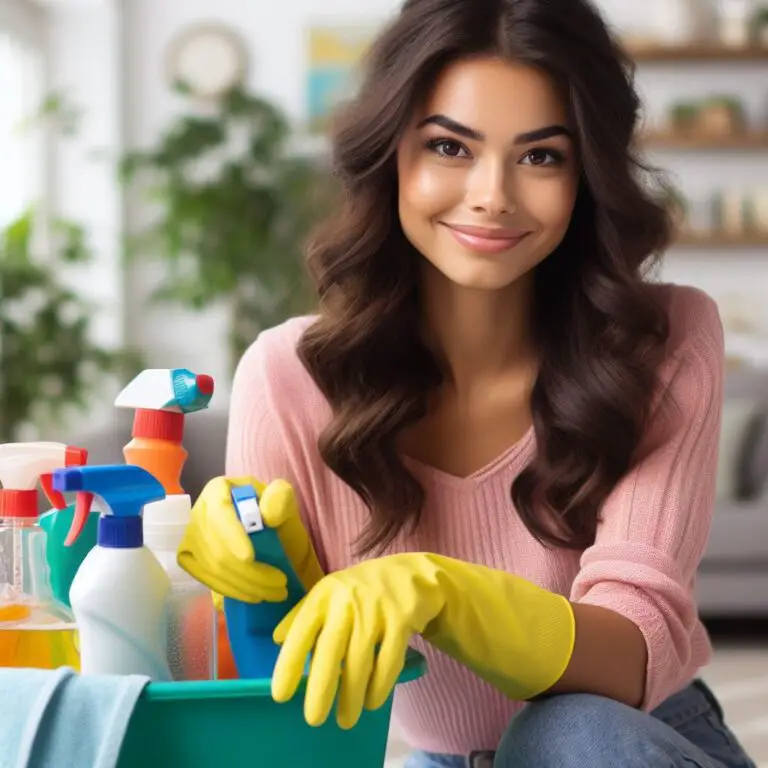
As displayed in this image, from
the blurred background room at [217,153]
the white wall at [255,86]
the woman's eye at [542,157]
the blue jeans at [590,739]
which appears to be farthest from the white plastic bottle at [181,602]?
the white wall at [255,86]

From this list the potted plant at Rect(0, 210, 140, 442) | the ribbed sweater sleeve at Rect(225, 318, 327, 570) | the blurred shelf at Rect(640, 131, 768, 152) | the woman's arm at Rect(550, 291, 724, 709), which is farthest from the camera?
the blurred shelf at Rect(640, 131, 768, 152)

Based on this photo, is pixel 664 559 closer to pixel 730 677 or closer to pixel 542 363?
pixel 542 363

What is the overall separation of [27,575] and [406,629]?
1.03ft

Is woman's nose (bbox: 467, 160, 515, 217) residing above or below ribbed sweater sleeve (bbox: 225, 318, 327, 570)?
above

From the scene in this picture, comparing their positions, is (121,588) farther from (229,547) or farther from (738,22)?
(738,22)

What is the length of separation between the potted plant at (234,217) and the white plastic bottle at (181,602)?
404 cm

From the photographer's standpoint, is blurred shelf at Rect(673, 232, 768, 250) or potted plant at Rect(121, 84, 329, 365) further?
blurred shelf at Rect(673, 232, 768, 250)

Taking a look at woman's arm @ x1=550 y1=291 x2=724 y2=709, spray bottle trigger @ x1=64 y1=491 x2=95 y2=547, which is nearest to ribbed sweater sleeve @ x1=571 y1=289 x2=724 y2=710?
woman's arm @ x1=550 y1=291 x2=724 y2=709

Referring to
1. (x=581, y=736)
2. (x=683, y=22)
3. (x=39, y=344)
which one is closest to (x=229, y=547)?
→ (x=581, y=736)

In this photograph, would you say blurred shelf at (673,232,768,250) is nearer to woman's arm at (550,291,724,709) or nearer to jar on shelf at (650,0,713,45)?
jar on shelf at (650,0,713,45)

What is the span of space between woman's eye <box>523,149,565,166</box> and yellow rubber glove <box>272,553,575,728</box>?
44 centimetres

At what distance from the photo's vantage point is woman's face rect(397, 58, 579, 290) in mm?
1209

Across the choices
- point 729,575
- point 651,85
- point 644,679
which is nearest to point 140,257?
point 651,85

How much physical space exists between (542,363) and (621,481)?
0.18m
